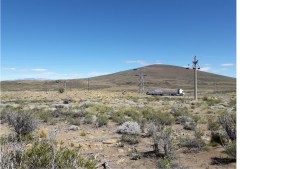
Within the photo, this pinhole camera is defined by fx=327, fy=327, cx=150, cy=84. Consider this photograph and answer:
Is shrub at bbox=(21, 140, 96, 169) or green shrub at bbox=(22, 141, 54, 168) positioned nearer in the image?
shrub at bbox=(21, 140, 96, 169)

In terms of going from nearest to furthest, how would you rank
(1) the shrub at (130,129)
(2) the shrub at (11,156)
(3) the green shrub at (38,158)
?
(2) the shrub at (11,156), (3) the green shrub at (38,158), (1) the shrub at (130,129)

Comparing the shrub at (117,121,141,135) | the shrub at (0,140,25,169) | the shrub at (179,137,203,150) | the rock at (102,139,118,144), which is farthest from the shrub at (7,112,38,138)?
the shrub at (0,140,25,169)

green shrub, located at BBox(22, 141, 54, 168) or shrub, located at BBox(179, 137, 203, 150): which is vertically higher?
green shrub, located at BBox(22, 141, 54, 168)

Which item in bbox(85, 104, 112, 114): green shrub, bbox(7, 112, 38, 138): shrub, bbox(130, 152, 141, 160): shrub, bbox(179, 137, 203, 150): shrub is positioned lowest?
bbox(130, 152, 141, 160): shrub

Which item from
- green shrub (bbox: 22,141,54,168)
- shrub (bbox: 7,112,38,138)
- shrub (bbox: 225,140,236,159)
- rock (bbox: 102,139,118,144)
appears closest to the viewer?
green shrub (bbox: 22,141,54,168)

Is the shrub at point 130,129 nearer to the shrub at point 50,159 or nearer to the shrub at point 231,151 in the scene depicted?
the shrub at point 231,151

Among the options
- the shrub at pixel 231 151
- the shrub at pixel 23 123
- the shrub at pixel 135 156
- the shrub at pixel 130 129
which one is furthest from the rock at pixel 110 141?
the shrub at pixel 231 151

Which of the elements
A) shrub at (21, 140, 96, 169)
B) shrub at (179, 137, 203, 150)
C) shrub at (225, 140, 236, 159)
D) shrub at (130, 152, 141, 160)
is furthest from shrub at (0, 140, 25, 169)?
shrub at (179, 137, 203, 150)

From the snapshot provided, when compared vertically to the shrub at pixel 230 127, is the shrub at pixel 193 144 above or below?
below

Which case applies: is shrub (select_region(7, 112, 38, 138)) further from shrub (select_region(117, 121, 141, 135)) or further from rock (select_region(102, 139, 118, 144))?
shrub (select_region(117, 121, 141, 135))

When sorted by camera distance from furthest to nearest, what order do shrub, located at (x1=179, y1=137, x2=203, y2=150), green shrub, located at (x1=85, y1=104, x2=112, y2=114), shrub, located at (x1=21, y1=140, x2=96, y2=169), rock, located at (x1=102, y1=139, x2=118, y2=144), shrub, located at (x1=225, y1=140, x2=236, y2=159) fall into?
green shrub, located at (x1=85, y1=104, x2=112, y2=114), rock, located at (x1=102, y1=139, x2=118, y2=144), shrub, located at (x1=179, y1=137, x2=203, y2=150), shrub, located at (x1=225, y1=140, x2=236, y2=159), shrub, located at (x1=21, y1=140, x2=96, y2=169)

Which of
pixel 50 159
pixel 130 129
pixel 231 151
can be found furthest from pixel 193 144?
pixel 50 159
